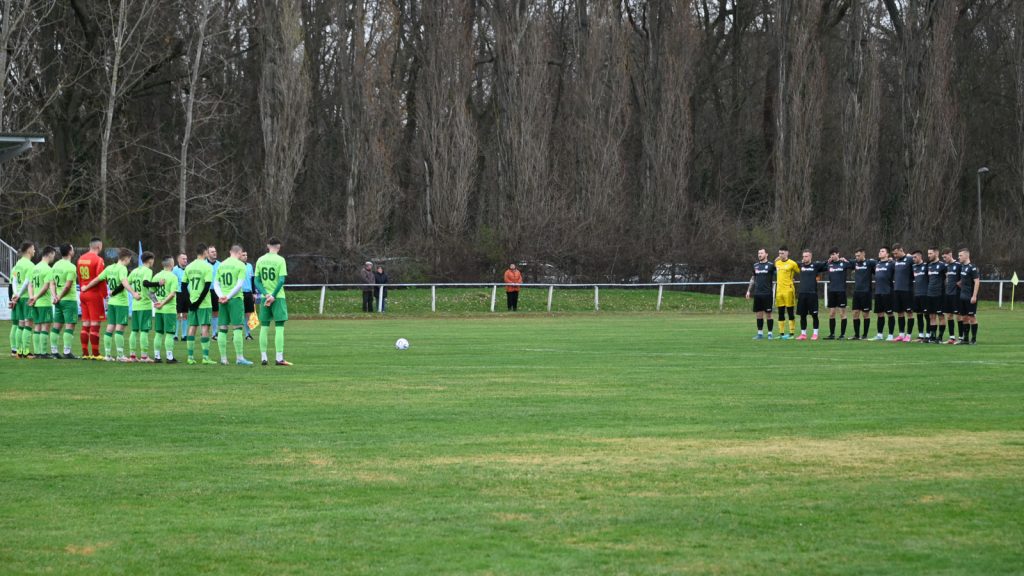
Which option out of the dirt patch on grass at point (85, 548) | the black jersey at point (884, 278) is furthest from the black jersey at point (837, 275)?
the dirt patch on grass at point (85, 548)

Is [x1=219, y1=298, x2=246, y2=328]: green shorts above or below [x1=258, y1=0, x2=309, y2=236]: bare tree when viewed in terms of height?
below

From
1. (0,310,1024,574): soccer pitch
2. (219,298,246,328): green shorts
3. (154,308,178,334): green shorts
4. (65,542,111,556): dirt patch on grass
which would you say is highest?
(219,298,246,328): green shorts

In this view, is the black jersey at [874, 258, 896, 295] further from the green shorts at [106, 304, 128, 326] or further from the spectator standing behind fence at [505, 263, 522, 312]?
the spectator standing behind fence at [505, 263, 522, 312]

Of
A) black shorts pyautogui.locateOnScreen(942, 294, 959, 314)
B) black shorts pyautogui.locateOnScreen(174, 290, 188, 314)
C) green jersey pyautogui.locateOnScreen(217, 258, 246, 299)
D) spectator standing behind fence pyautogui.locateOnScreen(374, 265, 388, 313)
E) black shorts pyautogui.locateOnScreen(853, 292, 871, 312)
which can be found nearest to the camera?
green jersey pyautogui.locateOnScreen(217, 258, 246, 299)

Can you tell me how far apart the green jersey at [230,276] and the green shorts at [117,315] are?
3.09m

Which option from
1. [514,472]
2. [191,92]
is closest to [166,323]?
[514,472]

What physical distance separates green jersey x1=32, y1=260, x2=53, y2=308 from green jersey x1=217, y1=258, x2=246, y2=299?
4.37m

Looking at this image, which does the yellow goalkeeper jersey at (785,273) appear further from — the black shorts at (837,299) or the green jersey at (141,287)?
the green jersey at (141,287)

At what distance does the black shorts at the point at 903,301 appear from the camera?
102 ft

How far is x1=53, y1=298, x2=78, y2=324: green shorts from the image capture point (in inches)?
979

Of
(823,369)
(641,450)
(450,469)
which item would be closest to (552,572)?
(450,469)

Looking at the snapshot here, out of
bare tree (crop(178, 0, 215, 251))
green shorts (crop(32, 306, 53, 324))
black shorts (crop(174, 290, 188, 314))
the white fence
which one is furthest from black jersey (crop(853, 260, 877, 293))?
bare tree (crop(178, 0, 215, 251))

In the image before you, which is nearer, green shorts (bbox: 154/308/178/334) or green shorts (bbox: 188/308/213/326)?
green shorts (bbox: 154/308/178/334)

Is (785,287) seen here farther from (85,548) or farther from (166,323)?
Answer: (85,548)
